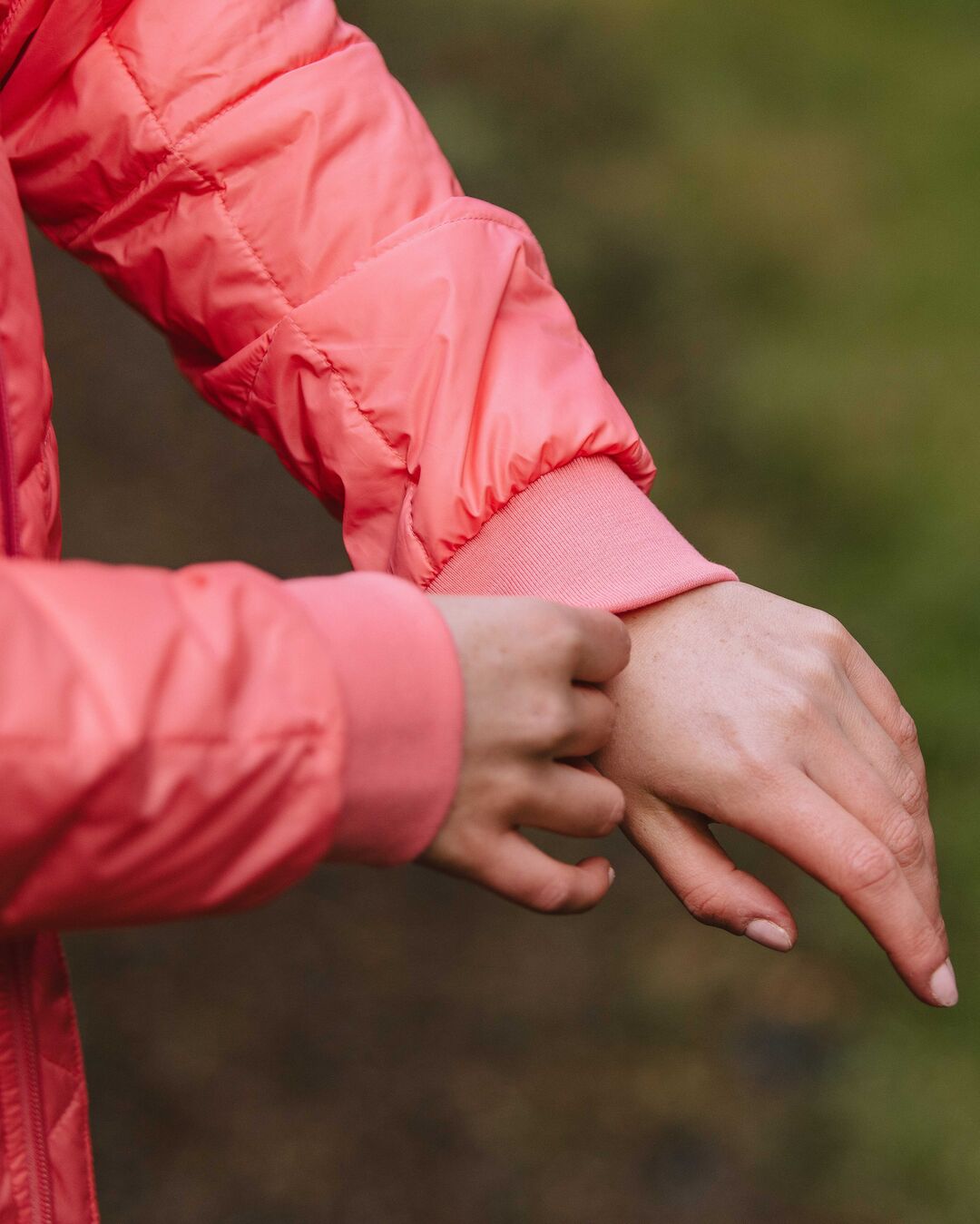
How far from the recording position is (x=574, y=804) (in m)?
0.66

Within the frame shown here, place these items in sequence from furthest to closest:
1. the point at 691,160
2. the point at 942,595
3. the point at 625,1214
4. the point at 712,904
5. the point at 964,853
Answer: the point at 691,160 → the point at 942,595 → the point at 964,853 → the point at 625,1214 → the point at 712,904

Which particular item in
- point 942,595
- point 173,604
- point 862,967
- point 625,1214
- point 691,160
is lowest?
point 625,1214

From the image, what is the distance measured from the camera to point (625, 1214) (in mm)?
1512

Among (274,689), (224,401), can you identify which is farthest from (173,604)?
(224,401)

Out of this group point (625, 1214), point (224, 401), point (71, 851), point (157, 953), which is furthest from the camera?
point (157, 953)

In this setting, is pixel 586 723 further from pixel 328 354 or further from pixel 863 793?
pixel 328 354

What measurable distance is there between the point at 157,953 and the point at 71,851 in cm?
127

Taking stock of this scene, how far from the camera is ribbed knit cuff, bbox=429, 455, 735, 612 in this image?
0.77 m

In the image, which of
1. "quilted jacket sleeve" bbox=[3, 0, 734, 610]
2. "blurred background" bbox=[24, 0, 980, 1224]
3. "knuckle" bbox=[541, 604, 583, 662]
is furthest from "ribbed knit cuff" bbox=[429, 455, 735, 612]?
"blurred background" bbox=[24, 0, 980, 1224]

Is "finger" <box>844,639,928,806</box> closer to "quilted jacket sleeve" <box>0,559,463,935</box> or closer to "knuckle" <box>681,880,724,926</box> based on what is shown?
"knuckle" <box>681,880,724,926</box>

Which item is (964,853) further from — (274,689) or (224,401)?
(274,689)

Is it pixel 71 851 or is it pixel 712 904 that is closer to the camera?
pixel 71 851

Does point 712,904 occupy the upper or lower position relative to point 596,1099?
upper

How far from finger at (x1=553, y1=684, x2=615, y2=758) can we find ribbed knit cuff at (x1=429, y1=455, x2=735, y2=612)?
0.09 m
